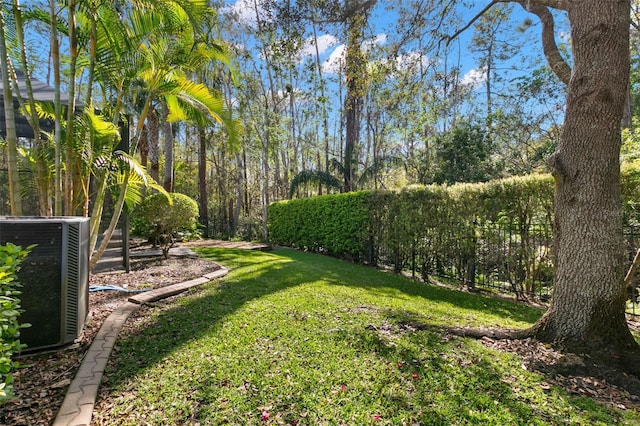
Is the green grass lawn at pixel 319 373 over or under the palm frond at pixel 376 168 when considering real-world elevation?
under

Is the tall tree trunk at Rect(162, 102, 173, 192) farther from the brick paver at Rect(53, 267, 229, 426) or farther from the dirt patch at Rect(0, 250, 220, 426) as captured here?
the brick paver at Rect(53, 267, 229, 426)

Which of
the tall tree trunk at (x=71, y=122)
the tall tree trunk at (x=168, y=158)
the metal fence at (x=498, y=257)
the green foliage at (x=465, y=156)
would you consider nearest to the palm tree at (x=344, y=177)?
the green foliage at (x=465, y=156)

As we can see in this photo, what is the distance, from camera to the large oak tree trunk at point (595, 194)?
2.73 meters

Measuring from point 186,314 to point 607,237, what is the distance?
4.26 metres

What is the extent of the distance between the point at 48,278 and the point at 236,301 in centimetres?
212

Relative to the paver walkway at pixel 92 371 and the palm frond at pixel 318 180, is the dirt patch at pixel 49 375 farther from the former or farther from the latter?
the palm frond at pixel 318 180

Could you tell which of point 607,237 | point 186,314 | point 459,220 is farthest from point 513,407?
point 459,220

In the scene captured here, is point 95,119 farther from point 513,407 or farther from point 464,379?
point 513,407

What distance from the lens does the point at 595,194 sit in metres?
2.79

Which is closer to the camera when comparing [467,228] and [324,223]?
[467,228]

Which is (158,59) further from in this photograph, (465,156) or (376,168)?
(376,168)

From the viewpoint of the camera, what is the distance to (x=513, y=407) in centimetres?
206

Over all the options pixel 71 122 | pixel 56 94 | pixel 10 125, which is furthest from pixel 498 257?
pixel 10 125

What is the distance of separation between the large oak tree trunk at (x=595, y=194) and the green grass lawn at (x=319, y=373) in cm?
76
